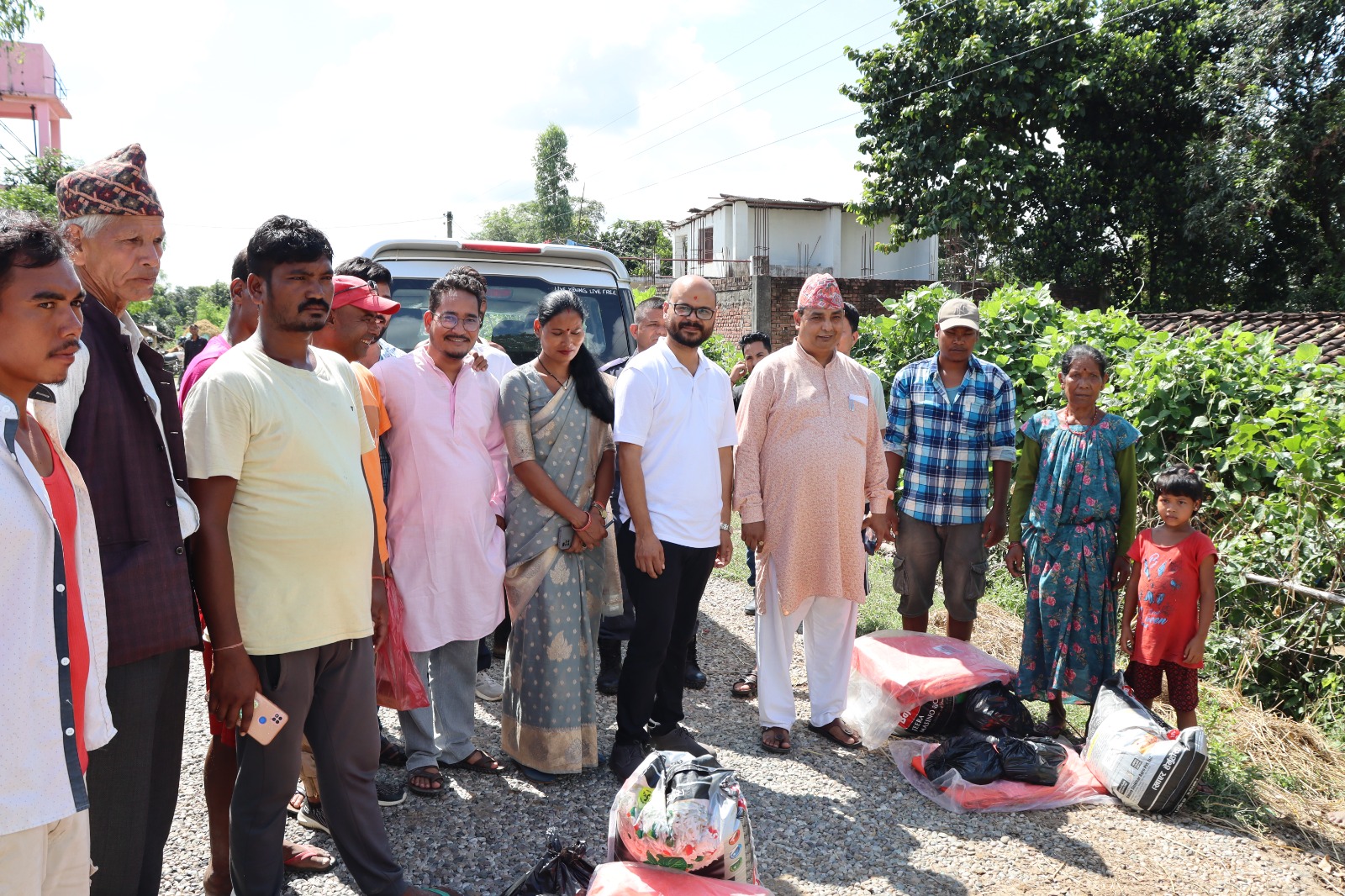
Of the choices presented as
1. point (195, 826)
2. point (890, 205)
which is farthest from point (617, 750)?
point (890, 205)

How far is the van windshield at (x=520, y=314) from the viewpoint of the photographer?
5.33 metres

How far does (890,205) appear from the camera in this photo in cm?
1850

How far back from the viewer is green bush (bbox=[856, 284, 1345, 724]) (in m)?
4.63

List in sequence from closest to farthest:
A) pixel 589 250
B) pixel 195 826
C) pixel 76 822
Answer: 1. pixel 76 822
2. pixel 195 826
3. pixel 589 250

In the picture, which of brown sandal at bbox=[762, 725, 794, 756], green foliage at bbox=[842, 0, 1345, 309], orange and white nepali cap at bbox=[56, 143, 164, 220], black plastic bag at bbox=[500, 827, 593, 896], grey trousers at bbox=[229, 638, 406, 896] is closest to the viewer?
orange and white nepali cap at bbox=[56, 143, 164, 220]

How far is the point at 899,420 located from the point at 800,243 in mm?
31449

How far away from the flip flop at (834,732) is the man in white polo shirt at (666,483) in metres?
0.96

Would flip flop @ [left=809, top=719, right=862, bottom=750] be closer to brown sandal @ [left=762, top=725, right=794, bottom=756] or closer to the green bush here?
Answer: brown sandal @ [left=762, top=725, right=794, bottom=756]

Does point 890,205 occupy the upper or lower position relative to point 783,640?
upper

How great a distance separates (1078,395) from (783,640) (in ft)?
6.08

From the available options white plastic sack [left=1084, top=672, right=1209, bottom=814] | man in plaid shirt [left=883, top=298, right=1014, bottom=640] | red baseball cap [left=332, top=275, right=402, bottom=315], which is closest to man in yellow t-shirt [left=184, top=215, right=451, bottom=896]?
red baseball cap [left=332, top=275, right=402, bottom=315]

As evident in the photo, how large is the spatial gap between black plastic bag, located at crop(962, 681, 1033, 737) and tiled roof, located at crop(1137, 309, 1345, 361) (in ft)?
16.4

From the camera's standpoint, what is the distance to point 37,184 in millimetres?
19547

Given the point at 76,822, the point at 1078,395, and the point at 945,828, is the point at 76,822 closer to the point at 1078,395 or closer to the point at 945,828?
the point at 945,828
